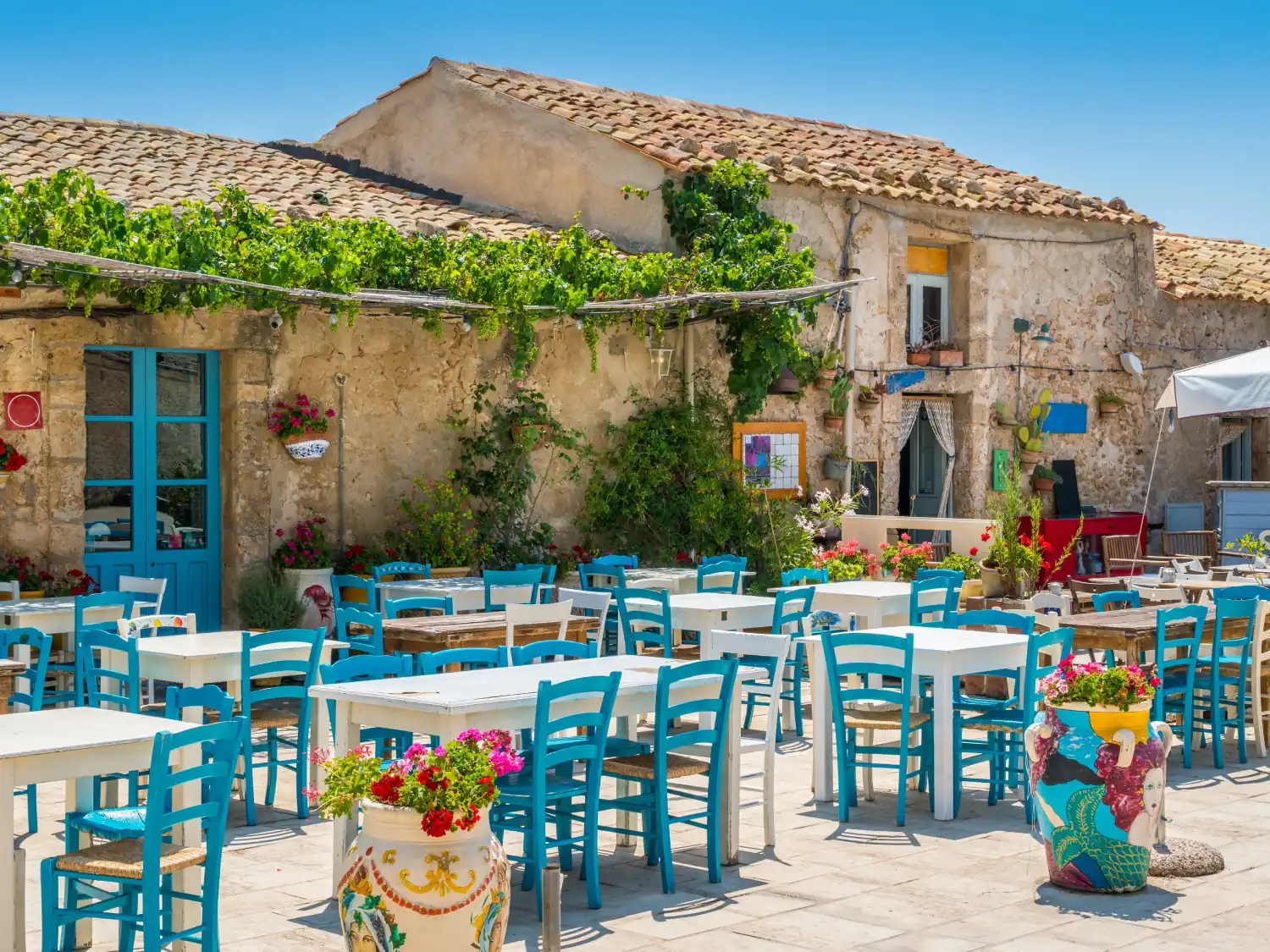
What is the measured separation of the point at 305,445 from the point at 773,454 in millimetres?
4916

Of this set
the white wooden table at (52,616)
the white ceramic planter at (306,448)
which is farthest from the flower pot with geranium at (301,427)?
the white wooden table at (52,616)

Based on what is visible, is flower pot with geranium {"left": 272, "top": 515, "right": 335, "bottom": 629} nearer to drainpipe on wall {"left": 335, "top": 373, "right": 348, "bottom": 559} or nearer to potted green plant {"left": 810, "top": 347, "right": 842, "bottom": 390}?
drainpipe on wall {"left": 335, "top": 373, "right": 348, "bottom": 559}

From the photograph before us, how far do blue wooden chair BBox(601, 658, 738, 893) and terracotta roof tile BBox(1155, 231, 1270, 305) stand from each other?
13.6m

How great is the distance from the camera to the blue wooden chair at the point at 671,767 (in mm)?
5398

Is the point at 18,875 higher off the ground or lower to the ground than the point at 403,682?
lower

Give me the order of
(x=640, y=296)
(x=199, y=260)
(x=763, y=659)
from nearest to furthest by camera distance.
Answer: (x=763, y=659) → (x=199, y=260) → (x=640, y=296)

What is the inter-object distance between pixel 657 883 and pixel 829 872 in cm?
67

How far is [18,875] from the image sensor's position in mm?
4184

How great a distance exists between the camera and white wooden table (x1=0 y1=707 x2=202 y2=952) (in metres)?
4.07

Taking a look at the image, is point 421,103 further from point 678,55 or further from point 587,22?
point 587,22

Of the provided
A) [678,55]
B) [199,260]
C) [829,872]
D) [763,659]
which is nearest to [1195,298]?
[678,55]

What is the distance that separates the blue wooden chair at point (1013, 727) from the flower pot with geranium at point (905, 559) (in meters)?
4.45

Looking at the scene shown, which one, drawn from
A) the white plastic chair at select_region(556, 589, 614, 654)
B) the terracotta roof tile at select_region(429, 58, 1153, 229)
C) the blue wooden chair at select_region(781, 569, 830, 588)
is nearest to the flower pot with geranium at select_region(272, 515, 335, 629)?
the white plastic chair at select_region(556, 589, 614, 654)

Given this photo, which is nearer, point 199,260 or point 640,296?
point 199,260
